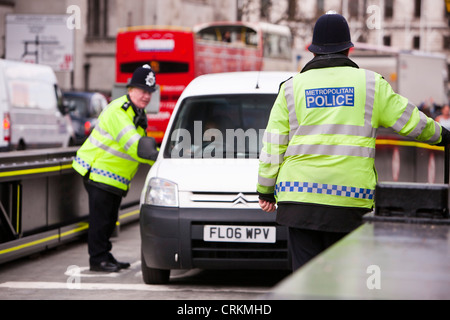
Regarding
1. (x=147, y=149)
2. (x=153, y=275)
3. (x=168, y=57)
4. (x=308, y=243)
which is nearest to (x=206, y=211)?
(x=153, y=275)

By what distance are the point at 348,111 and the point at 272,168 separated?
0.51 m

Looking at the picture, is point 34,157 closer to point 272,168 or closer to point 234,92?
point 234,92

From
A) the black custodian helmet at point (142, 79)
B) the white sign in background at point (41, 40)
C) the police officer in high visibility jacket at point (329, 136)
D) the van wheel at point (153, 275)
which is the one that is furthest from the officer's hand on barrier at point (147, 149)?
the white sign in background at point (41, 40)

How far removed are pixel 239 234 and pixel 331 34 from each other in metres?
2.94

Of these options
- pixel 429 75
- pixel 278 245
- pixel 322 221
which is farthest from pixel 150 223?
pixel 429 75

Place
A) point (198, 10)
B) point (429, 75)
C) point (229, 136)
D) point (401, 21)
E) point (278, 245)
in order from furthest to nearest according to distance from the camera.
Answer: point (401, 21) < point (198, 10) < point (429, 75) < point (229, 136) < point (278, 245)

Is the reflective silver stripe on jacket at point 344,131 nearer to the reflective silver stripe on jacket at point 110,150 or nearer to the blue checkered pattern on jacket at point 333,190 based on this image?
the blue checkered pattern on jacket at point 333,190

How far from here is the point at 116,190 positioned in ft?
29.6

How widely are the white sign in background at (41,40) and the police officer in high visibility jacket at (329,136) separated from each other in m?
26.8

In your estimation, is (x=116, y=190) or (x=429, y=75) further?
(x=429, y=75)

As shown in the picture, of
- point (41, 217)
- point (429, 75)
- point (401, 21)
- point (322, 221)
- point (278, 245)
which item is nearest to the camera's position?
point (322, 221)

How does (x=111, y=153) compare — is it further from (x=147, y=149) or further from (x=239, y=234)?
(x=239, y=234)

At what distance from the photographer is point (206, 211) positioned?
7809 millimetres

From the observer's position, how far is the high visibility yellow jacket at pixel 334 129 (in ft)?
16.5
